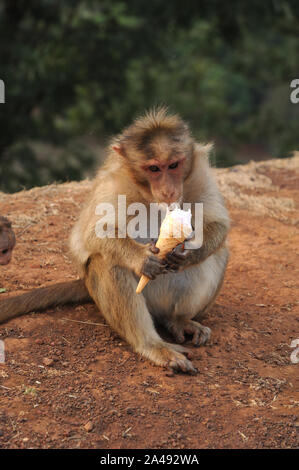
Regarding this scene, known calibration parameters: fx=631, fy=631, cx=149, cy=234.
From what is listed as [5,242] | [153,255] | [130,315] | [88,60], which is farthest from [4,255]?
[88,60]

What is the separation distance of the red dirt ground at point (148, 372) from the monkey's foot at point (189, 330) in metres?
0.08

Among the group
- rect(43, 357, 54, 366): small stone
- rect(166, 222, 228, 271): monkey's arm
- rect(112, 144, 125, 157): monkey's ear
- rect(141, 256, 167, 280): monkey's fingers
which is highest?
rect(112, 144, 125, 157): monkey's ear

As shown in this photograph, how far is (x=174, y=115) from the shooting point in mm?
3744

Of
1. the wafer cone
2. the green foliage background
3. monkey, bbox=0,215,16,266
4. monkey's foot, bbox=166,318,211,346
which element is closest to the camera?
the wafer cone

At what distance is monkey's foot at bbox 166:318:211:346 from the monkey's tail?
643 millimetres

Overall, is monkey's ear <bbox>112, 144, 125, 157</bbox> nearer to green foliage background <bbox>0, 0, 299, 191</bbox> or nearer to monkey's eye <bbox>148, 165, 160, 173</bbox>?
monkey's eye <bbox>148, 165, 160, 173</bbox>

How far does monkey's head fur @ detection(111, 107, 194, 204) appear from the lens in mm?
3471

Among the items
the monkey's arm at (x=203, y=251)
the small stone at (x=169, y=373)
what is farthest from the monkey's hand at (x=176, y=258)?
the small stone at (x=169, y=373)

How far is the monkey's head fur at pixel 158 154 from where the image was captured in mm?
3471

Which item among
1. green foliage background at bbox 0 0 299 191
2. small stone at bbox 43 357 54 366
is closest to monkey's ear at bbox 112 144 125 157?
small stone at bbox 43 357 54 366

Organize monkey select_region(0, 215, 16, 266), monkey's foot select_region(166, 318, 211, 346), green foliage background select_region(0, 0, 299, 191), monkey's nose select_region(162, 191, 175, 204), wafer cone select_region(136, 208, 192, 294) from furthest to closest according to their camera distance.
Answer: green foliage background select_region(0, 0, 299, 191), monkey select_region(0, 215, 16, 266), monkey's foot select_region(166, 318, 211, 346), monkey's nose select_region(162, 191, 175, 204), wafer cone select_region(136, 208, 192, 294)

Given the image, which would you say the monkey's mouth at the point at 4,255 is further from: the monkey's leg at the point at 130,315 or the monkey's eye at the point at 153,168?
the monkey's eye at the point at 153,168

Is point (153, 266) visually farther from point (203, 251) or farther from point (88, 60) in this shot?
point (88, 60)

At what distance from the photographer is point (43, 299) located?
161 inches
